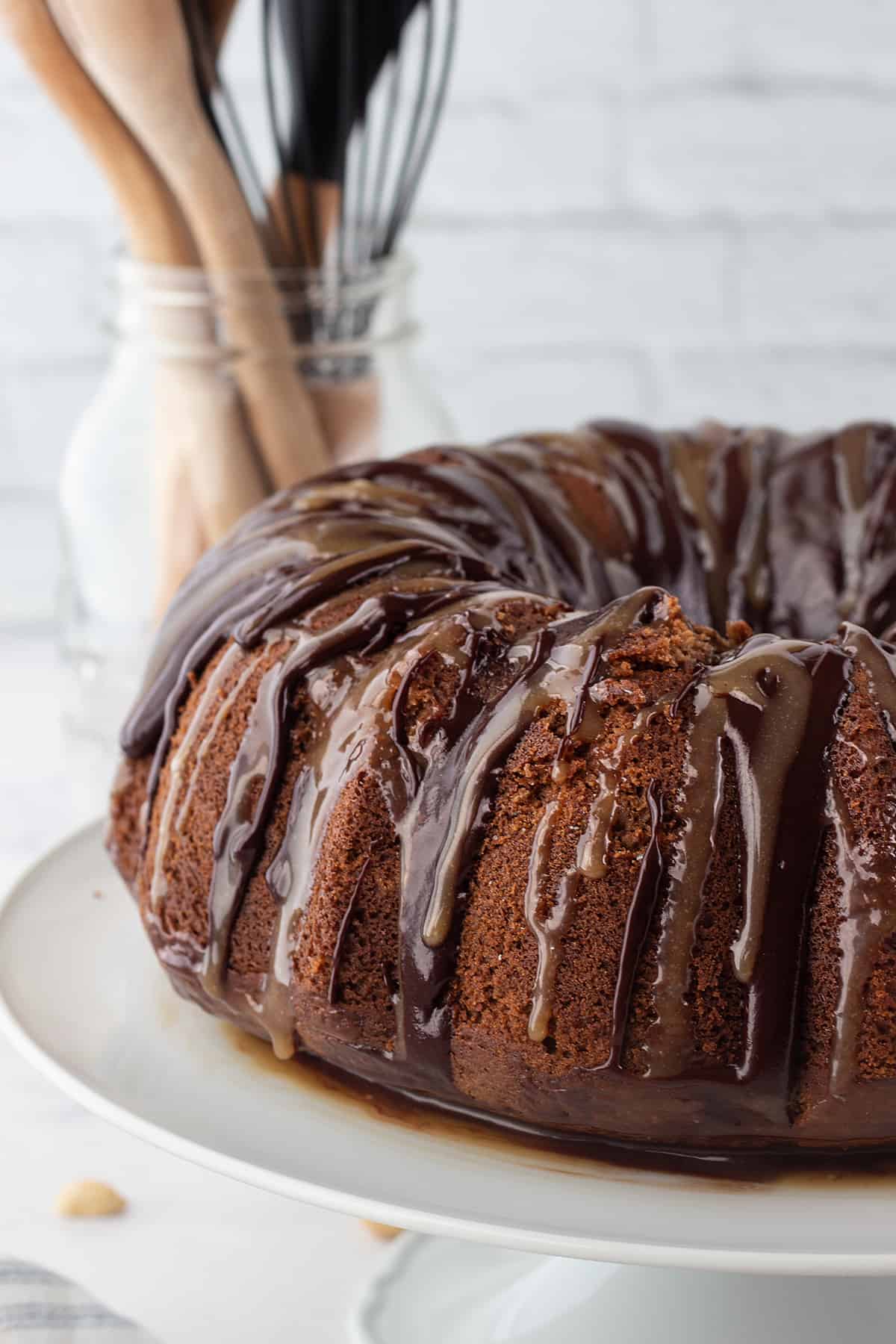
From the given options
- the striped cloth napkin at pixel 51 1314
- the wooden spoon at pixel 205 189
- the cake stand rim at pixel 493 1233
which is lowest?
the striped cloth napkin at pixel 51 1314

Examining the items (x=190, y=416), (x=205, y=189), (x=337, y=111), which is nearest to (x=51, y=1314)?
(x=190, y=416)

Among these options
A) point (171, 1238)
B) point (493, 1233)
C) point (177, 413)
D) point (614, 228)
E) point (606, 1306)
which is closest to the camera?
point (493, 1233)

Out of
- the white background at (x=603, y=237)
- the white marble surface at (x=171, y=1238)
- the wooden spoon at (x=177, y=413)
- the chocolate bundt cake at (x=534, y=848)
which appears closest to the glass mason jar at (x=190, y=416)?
the wooden spoon at (x=177, y=413)

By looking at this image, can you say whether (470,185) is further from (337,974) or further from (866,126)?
(337,974)

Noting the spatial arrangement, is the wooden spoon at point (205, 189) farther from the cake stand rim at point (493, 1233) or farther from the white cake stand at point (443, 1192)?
the cake stand rim at point (493, 1233)

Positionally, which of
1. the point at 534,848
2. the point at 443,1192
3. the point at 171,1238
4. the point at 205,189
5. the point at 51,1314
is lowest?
the point at 171,1238

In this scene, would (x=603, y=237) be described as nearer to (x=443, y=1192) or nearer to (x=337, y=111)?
(x=337, y=111)
